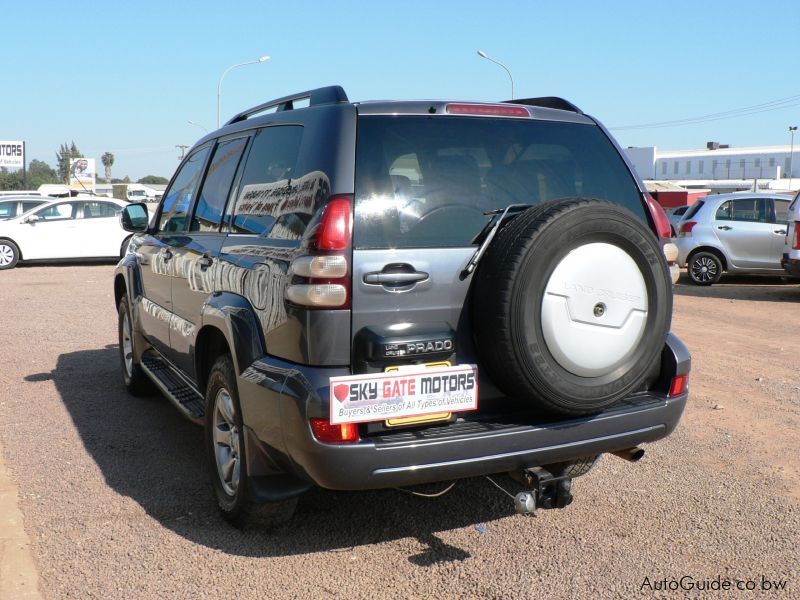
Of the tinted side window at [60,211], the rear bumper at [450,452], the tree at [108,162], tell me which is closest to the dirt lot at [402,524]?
the rear bumper at [450,452]

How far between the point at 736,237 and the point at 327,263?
12691mm

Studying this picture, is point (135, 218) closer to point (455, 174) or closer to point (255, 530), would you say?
point (255, 530)

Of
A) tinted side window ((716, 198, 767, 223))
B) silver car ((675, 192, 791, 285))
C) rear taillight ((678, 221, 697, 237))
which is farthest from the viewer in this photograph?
rear taillight ((678, 221, 697, 237))

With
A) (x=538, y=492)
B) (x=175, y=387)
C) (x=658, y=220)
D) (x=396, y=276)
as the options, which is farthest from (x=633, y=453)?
(x=175, y=387)

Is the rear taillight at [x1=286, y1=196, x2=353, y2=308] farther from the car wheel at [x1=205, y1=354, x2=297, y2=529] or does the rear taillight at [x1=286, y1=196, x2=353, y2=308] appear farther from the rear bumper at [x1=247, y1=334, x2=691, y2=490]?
the car wheel at [x1=205, y1=354, x2=297, y2=529]

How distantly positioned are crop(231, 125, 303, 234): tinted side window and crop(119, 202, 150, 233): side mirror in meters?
2.02

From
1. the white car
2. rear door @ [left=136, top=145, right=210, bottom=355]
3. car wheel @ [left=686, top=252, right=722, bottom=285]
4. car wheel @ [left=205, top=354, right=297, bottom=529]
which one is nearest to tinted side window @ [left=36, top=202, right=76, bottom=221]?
the white car

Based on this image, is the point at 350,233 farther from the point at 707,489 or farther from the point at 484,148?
the point at 707,489

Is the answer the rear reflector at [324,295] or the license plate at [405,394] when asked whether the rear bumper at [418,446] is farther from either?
the rear reflector at [324,295]

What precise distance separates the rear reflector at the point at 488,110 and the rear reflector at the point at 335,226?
0.70 meters

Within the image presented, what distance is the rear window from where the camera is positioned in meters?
3.24

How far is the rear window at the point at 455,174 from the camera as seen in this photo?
3.24 m

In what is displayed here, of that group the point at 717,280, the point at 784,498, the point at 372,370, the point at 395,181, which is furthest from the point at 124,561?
the point at 717,280

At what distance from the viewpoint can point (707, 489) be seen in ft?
14.3
